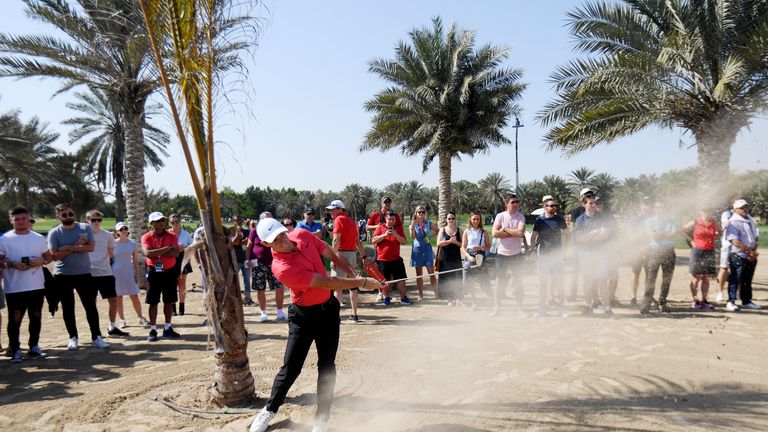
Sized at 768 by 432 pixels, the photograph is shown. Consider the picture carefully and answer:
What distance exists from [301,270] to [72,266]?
4712 millimetres

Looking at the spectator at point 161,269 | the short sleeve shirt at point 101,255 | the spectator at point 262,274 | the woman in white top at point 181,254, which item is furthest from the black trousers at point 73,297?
the spectator at point 262,274

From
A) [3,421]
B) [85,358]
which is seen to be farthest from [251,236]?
[3,421]

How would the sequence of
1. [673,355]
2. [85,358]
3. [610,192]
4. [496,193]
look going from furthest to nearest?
[496,193] → [610,192] → [85,358] → [673,355]

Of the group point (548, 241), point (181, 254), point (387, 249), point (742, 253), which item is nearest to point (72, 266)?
point (181, 254)

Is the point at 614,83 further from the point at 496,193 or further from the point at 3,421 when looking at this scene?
the point at 496,193

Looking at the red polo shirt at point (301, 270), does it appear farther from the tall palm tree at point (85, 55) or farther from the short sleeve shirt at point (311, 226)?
the tall palm tree at point (85, 55)

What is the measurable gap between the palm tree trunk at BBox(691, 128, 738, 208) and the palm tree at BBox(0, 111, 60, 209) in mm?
25657

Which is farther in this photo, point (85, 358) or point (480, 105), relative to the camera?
point (480, 105)

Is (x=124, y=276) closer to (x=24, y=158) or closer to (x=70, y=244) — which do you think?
(x=70, y=244)

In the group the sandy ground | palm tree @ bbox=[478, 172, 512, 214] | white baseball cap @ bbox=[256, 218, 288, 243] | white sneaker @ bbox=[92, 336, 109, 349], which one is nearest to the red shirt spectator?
the sandy ground

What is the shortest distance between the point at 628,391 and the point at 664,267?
4.02 meters

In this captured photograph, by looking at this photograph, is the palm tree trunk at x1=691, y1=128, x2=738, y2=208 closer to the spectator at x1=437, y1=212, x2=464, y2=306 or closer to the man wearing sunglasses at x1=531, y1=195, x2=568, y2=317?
the man wearing sunglasses at x1=531, y1=195, x2=568, y2=317

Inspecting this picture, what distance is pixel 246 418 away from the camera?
170 inches

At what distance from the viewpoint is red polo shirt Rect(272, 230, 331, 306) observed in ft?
12.9
